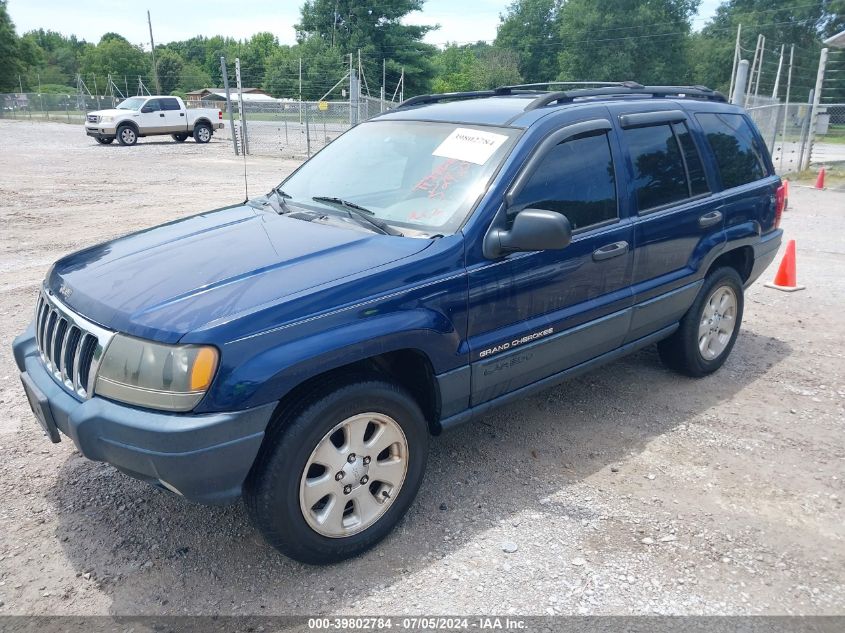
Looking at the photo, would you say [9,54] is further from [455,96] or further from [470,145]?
[470,145]

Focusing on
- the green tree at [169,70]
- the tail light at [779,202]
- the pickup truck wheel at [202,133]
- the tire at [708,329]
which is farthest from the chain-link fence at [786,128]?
the green tree at [169,70]

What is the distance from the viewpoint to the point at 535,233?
3.01 m

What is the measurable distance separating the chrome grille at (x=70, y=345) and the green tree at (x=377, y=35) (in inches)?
1927

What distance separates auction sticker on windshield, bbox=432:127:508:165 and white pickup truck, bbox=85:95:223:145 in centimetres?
2490

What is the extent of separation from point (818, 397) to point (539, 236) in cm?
285

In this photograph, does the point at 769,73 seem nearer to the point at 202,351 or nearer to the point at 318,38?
the point at 318,38

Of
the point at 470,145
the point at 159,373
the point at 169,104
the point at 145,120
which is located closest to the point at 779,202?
the point at 470,145

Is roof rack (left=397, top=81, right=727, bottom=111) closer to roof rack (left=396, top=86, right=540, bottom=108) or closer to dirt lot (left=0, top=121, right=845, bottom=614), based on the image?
roof rack (left=396, top=86, right=540, bottom=108)

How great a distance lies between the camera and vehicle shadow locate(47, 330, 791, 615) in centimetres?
274

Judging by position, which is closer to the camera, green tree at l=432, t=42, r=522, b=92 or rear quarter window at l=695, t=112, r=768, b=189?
rear quarter window at l=695, t=112, r=768, b=189

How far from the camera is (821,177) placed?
14.7m

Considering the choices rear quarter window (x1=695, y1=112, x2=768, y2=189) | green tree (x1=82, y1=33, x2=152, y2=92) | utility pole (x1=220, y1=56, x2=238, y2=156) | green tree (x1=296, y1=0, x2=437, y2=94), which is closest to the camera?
rear quarter window (x1=695, y1=112, x2=768, y2=189)

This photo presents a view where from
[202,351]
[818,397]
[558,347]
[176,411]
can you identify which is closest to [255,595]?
[176,411]

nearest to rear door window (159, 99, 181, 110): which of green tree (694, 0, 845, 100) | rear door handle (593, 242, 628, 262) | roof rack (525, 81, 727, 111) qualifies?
roof rack (525, 81, 727, 111)
